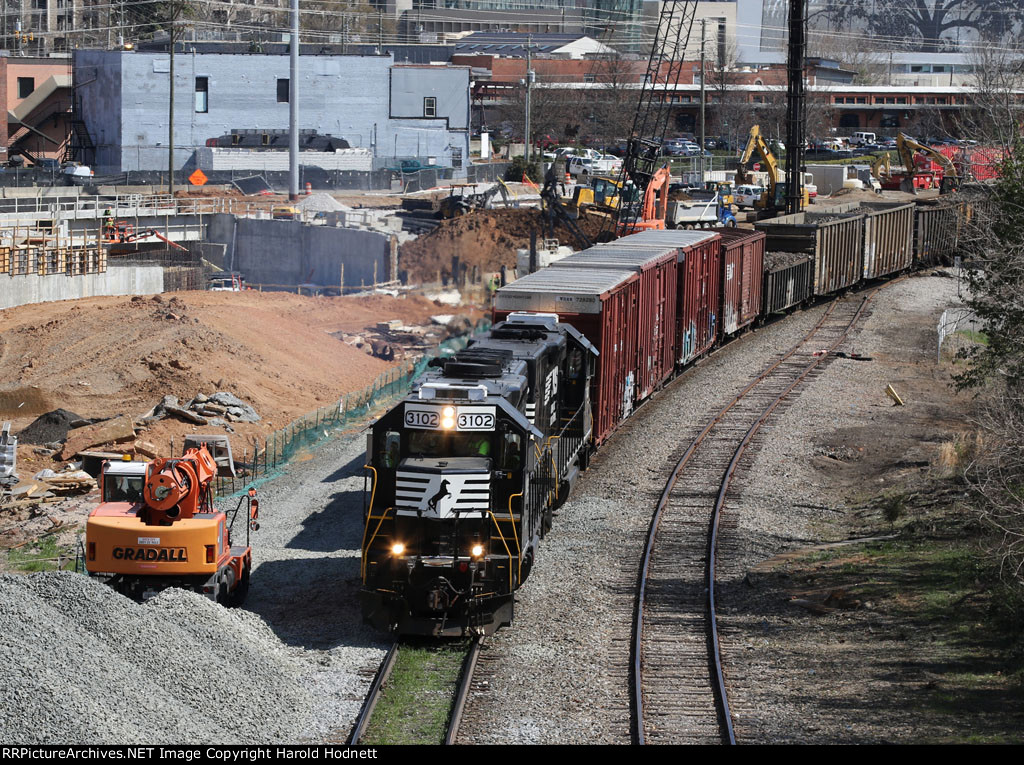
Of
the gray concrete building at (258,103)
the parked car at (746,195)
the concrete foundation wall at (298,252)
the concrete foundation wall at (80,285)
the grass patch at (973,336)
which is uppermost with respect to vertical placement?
the gray concrete building at (258,103)

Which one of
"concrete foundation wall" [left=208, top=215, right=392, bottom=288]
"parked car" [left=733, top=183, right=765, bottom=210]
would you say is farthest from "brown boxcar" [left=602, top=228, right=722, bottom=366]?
"parked car" [left=733, top=183, right=765, bottom=210]

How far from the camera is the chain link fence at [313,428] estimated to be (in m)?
29.2

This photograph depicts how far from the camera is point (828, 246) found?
5156cm

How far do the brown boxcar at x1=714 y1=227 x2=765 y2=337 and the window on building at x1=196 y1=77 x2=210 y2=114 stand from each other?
53.8 meters

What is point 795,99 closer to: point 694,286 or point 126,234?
point 694,286

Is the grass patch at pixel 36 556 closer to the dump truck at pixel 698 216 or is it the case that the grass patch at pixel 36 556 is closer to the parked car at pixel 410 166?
the dump truck at pixel 698 216

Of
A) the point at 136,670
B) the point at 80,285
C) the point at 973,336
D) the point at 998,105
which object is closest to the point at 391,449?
the point at 136,670

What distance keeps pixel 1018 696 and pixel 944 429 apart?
57.0ft

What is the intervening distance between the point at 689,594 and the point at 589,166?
242ft

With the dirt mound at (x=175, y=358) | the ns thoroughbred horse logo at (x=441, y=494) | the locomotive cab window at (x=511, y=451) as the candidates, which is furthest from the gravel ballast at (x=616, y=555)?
the dirt mound at (x=175, y=358)

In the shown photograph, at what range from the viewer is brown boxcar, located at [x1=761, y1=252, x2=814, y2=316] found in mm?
46969

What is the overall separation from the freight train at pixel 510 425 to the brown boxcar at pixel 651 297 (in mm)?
61

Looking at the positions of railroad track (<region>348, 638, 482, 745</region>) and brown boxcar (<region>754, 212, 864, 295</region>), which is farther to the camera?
brown boxcar (<region>754, 212, 864, 295</region>)

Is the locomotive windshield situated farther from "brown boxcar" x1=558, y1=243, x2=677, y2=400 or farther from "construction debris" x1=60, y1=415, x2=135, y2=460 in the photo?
"construction debris" x1=60, y1=415, x2=135, y2=460
